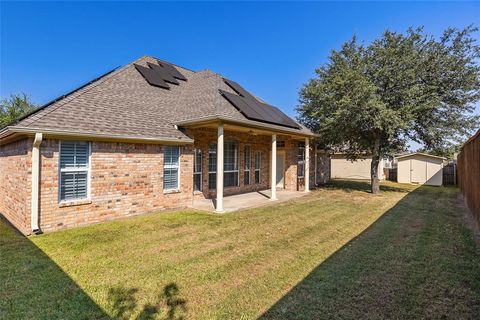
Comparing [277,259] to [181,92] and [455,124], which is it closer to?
[181,92]

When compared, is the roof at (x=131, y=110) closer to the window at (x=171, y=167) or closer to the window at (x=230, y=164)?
the window at (x=171, y=167)

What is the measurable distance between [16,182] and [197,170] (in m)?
5.95

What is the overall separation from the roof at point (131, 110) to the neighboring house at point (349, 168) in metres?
19.4

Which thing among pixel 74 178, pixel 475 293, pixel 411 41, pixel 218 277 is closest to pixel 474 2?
pixel 411 41

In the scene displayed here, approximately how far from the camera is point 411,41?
42.5 feet

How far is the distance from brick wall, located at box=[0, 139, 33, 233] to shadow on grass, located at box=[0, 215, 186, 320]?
228 cm

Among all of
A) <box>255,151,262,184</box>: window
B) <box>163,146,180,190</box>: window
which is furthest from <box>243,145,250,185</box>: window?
<box>163,146,180,190</box>: window

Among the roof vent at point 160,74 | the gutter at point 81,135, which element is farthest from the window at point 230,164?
the roof vent at point 160,74

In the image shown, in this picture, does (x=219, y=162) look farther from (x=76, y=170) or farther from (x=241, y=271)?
(x=241, y=271)

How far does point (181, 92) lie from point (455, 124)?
46.4ft

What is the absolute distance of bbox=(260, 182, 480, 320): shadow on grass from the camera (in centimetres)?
311

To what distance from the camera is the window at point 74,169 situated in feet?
22.0

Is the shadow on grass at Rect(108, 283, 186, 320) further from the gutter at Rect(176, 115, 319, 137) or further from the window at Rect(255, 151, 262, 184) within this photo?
the window at Rect(255, 151, 262, 184)

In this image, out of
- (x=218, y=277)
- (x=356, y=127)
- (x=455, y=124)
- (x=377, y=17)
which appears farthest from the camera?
(x=356, y=127)
